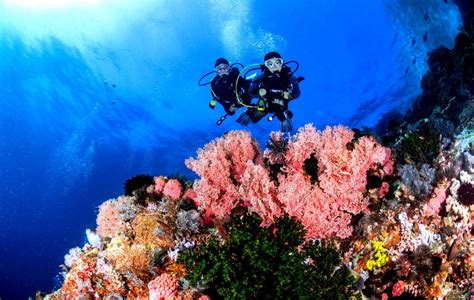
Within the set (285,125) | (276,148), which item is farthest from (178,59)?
(276,148)

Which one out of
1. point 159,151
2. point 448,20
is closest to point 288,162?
point 448,20

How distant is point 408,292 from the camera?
4.32 meters

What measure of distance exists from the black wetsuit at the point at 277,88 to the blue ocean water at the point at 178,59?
79.7 feet

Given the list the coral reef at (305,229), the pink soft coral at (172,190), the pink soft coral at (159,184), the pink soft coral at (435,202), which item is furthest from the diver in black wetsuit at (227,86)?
the pink soft coral at (435,202)

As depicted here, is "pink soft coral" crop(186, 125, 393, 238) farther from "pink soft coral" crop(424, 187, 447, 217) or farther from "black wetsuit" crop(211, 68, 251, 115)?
"black wetsuit" crop(211, 68, 251, 115)

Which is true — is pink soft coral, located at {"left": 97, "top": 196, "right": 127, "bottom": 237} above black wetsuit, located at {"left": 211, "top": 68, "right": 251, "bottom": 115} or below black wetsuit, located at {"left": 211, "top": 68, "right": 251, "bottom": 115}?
below

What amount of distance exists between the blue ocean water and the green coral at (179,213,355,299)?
98.7 feet

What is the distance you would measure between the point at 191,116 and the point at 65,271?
153 ft

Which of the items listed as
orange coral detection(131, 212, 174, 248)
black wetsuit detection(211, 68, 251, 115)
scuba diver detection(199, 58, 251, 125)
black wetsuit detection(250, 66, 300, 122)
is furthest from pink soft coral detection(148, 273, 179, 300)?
black wetsuit detection(211, 68, 251, 115)

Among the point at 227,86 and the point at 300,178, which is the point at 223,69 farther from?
the point at 300,178

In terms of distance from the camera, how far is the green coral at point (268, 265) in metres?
3.66

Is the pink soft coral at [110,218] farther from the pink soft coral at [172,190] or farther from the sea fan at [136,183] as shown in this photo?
the pink soft coral at [172,190]

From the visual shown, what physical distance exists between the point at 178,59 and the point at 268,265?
43.4m

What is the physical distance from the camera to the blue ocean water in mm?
36344
